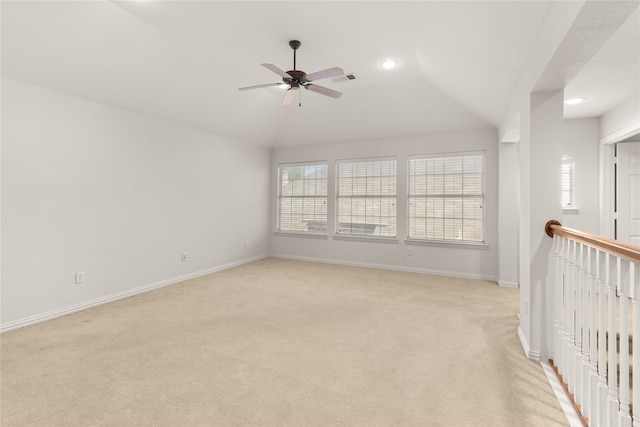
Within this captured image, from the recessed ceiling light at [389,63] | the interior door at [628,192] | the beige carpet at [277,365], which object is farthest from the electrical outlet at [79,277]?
the interior door at [628,192]

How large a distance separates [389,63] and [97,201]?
386cm

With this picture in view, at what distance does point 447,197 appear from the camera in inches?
208

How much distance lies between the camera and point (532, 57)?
238cm

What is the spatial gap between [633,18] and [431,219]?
143 inches

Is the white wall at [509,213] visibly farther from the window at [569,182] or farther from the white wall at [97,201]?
the white wall at [97,201]

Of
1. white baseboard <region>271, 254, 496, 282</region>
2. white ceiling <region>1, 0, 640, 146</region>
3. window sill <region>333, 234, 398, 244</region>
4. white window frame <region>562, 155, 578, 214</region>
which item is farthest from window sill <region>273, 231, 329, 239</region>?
white window frame <region>562, 155, 578, 214</region>

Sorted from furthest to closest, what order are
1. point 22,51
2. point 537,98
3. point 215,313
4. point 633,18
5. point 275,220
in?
point 275,220 < point 215,313 < point 22,51 < point 537,98 < point 633,18

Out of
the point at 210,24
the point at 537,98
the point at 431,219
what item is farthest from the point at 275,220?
the point at 537,98

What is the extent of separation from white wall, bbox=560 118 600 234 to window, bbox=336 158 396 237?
259cm

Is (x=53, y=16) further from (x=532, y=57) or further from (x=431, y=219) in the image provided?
(x=431, y=219)

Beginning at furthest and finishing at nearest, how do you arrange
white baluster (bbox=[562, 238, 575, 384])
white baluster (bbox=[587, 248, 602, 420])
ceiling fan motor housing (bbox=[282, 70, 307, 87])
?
ceiling fan motor housing (bbox=[282, 70, 307, 87])
white baluster (bbox=[562, 238, 575, 384])
white baluster (bbox=[587, 248, 602, 420])

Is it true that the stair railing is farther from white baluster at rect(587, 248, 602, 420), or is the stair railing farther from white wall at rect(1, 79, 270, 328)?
white wall at rect(1, 79, 270, 328)

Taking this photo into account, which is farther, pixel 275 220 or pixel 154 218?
pixel 275 220

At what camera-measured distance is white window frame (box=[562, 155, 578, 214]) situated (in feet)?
14.8
